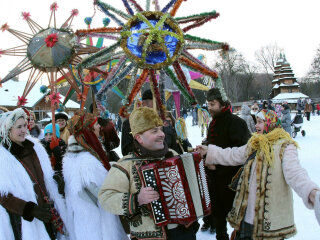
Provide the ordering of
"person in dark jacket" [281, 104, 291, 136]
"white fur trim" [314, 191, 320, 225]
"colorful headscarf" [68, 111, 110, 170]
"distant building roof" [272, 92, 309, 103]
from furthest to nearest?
"distant building roof" [272, 92, 309, 103] < "person in dark jacket" [281, 104, 291, 136] < "colorful headscarf" [68, 111, 110, 170] < "white fur trim" [314, 191, 320, 225]

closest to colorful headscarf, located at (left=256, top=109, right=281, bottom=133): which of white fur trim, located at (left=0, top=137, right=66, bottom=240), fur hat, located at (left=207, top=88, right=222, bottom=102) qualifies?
fur hat, located at (left=207, top=88, right=222, bottom=102)

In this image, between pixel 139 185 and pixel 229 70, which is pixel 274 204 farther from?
pixel 229 70

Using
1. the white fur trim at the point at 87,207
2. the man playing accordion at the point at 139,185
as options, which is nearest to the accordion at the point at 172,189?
the man playing accordion at the point at 139,185

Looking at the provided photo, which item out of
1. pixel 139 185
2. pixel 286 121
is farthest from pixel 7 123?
pixel 286 121

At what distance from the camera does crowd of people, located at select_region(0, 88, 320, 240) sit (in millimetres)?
2193

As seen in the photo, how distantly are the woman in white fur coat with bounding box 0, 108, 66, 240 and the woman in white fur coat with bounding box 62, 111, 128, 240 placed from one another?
0.72 ft

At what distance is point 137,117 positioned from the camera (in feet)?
7.36

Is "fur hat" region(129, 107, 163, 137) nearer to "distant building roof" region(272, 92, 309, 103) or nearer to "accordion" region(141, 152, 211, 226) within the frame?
"accordion" region(141, 152, 211, 226)

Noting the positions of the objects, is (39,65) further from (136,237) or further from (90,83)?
(136,237)

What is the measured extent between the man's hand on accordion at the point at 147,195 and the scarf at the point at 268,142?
1228mm

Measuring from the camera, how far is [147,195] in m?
1.98

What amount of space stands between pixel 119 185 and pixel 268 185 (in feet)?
4.66

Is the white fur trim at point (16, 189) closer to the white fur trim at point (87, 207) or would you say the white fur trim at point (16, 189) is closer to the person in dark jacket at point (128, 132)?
the white fur trim at point (87, 207)

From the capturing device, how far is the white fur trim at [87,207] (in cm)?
257
